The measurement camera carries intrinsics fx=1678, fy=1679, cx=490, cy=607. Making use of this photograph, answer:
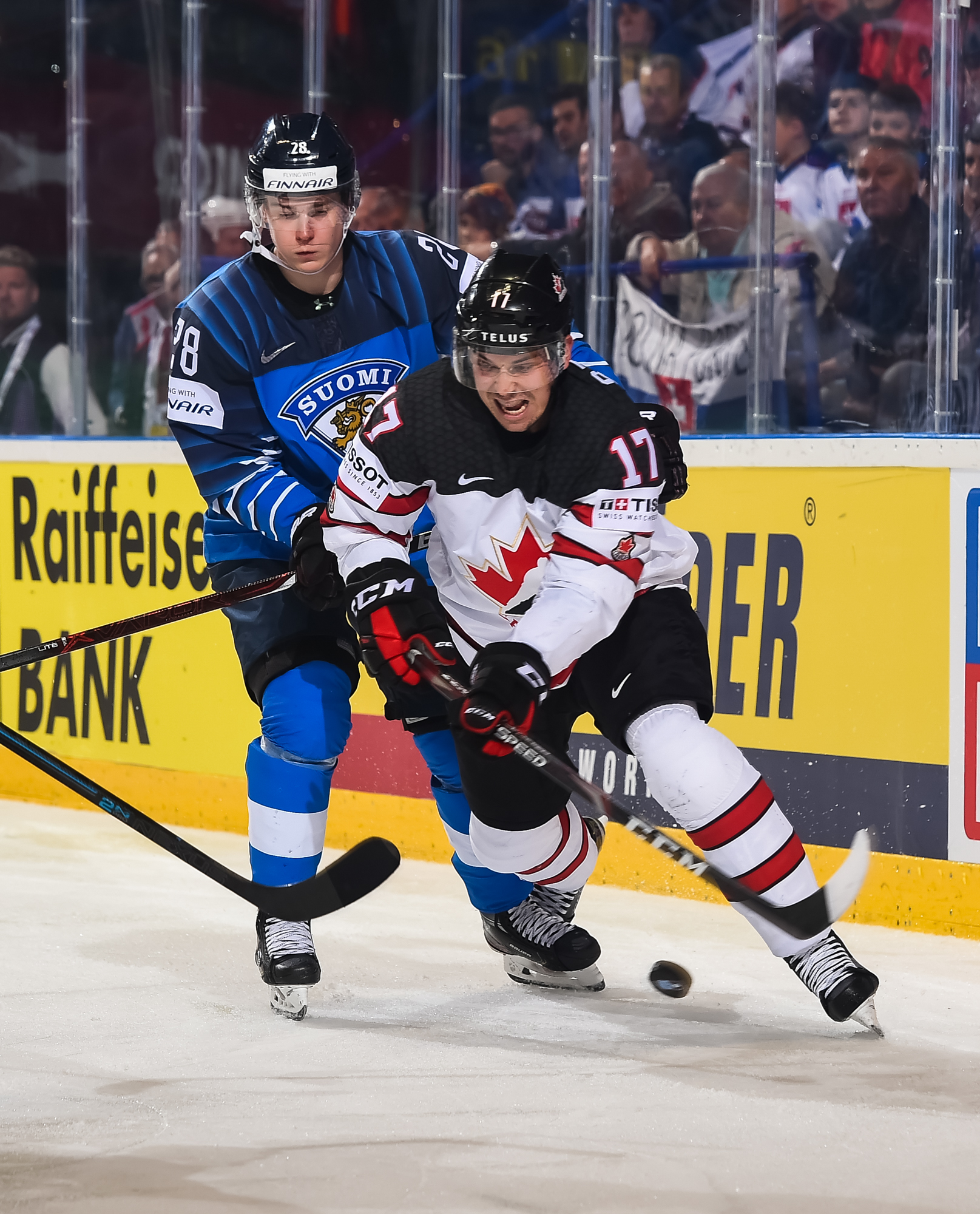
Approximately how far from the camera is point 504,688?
90.0 inches

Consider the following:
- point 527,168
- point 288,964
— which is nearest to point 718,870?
point 288,964

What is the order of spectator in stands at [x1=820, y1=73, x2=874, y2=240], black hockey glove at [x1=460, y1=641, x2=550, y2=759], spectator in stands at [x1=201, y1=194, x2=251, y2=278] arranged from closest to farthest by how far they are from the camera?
black hockey glove at [x1=460, y1=641, x2=550, y2=759]
spectator in stands at [x1=820, y1=73, x2=874, y2=240]
spectator in stands at [x1=201, y1=194, x2=251, y2=278]

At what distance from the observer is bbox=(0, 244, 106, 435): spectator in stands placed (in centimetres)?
530

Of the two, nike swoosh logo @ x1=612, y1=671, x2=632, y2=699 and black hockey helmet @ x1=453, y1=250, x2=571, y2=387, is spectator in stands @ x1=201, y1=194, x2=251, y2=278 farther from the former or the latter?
nike swoosh logo @ x1=612, y1=671, x2=632, y2=699

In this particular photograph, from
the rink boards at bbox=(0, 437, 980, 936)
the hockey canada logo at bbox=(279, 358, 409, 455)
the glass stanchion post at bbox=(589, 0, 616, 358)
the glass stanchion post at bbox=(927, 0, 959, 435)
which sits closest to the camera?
the hockey canada logo at bbox=(279, 358, 409, 455)

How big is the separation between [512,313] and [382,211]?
9.65 feet

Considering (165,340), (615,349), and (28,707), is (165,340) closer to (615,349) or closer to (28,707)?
(28,707)

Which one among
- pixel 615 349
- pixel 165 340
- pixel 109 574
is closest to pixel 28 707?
pixel 109 574

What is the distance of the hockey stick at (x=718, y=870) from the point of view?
2.29m

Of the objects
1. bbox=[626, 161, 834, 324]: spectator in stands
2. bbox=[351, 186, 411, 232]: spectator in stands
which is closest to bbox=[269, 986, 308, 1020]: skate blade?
bbox=[626, 161, 834, 324]: spectator in stands

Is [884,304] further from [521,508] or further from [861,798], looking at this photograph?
[521,508]

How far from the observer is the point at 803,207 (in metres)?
4.11

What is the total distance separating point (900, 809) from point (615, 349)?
1.60 meters

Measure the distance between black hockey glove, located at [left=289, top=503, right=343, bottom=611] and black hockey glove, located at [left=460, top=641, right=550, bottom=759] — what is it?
0.37 m
